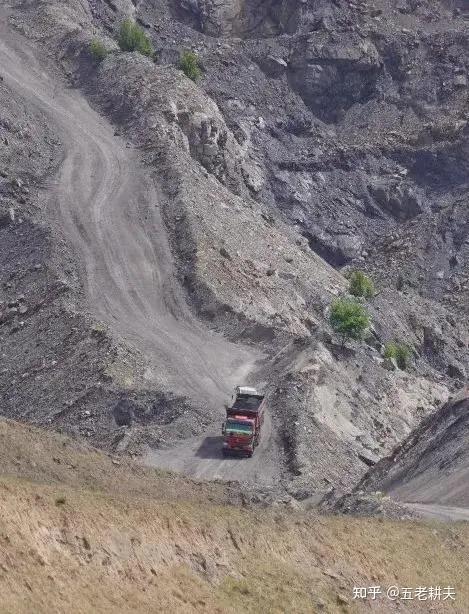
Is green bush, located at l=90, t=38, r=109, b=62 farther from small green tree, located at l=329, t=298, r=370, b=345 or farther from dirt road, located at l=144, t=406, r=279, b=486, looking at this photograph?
dirt road, located at l=144, t=406, r=279, b=486

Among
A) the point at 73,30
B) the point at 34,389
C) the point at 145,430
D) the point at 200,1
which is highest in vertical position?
the point at 200,1

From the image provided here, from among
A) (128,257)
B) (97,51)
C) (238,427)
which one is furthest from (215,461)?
(97,51)

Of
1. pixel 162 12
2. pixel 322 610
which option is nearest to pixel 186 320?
pixel 322 610

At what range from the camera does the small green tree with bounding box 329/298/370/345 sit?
176 feet

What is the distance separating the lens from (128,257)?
58469mm

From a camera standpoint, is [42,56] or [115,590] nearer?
[115,590]

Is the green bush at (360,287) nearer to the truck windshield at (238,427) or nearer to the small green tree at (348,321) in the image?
the small green tree at (348,321)

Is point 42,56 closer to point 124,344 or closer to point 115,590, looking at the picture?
point 124,344

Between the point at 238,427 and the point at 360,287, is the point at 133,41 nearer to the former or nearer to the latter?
the point at 360,287

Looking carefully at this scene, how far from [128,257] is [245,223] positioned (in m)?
9.96

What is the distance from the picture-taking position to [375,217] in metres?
91.4

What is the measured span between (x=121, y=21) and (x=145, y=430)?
5721cm

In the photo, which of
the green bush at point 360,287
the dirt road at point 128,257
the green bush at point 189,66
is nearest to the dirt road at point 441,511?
the dirt road at point 128,257

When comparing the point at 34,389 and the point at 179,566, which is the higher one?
the point at 179,566
